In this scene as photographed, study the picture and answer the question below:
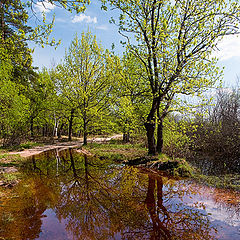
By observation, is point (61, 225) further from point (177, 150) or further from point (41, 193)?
point (177, 150)

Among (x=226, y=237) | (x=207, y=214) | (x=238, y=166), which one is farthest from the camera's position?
(x=238, y=166)

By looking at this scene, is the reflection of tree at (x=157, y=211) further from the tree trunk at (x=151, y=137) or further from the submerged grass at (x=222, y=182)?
the tree trunk at (x=151, y=137)

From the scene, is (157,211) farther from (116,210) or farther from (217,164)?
(217,164)

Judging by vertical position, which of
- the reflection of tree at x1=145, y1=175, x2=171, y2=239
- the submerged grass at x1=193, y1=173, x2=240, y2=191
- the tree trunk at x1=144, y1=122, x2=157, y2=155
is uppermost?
the tree trunk at x1=144, y1=122, x2=157, y2=155

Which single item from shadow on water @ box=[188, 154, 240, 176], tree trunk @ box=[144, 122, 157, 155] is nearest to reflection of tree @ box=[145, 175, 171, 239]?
tree trunk @ box=[144, 122, 157, 155]

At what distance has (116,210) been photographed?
14.9 feet

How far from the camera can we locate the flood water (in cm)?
363

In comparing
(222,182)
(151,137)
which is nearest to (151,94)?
(151,137)

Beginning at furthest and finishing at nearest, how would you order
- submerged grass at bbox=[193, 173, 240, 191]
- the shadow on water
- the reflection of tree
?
the shadow on water < submerged grass at bbox=[193, 173, 240, 191] < the reflection of tree

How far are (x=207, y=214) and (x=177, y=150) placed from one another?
26.8 feet

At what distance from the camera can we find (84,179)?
7.18m

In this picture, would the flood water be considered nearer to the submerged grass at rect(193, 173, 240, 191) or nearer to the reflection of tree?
the reflection of tree

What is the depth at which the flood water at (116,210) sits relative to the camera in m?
3.63

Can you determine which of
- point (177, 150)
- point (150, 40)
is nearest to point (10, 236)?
point (150, 40)
